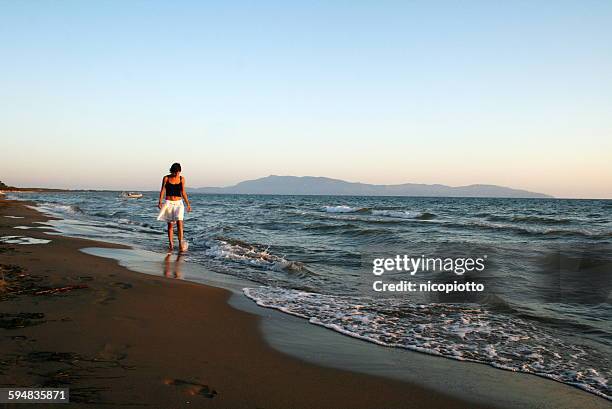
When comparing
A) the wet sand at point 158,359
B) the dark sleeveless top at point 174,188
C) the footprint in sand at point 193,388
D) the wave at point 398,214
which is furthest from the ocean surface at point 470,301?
the wave at point 398,214

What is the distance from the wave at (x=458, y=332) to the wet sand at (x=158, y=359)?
3.15ft

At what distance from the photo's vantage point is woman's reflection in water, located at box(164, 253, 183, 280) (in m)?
6.89

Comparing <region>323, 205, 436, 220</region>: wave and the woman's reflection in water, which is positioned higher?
<region>323, 205, 436, 220</region>: wave

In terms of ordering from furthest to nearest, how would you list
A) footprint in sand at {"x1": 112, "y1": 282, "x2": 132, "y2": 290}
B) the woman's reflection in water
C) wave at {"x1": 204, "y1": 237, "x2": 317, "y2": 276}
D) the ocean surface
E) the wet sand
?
wave at {"x1": 204, "y1": 237, "x2": 317, "y2": 276}, the woman's reflection in water, footprint in sand at {"x1": 112, "y1": 282, "x2": 132, "y2": 290}, the ocean surface, the wet sand

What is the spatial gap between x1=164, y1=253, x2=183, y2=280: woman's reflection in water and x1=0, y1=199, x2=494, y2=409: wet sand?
169cm

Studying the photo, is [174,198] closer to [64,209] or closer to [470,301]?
[470,301]

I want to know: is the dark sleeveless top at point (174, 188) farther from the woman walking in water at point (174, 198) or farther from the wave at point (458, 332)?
the wave at point (458, 332)

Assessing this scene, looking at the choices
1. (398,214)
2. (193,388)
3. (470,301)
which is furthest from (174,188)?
(398,214)

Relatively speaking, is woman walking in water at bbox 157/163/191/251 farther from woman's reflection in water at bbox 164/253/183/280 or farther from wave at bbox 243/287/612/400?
wave at bbox 243/287/612/400

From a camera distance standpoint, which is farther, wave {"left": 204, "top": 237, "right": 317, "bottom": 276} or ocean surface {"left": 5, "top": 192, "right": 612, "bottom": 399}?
wave {"left": 204, "top": 237, "right": 317, "bottom": 276}

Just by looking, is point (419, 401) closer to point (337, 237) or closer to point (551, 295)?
point (551, 295)

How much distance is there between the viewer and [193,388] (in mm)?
2760

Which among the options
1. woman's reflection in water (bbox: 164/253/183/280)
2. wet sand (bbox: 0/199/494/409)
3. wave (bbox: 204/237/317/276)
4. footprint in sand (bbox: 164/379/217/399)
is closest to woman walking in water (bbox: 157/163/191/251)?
woman's reflection in water (bbox: 164/253/183/280)

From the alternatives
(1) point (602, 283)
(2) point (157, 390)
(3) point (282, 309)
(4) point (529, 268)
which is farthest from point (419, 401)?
(4) point (529, 268)
